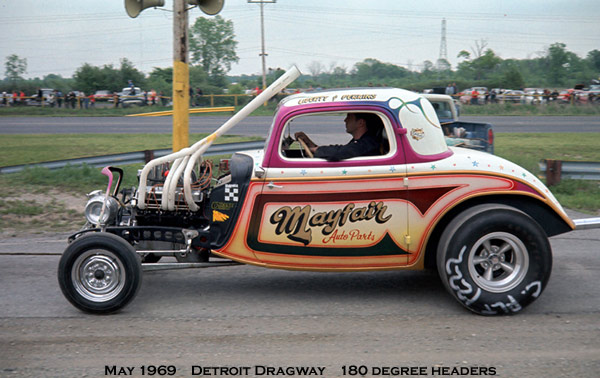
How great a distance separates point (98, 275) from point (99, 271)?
37 mm

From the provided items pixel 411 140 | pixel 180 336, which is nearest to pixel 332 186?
pixel 411 140

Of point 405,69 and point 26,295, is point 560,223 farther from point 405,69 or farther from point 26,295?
point 405,69

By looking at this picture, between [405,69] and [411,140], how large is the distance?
60.6m

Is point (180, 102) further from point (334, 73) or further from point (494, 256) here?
point (334, 73)

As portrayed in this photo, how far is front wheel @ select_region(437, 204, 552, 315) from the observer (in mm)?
4973

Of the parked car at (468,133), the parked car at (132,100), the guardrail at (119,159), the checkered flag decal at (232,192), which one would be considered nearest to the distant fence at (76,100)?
the parked car at (132,100)

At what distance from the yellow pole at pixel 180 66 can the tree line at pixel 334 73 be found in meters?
34.9

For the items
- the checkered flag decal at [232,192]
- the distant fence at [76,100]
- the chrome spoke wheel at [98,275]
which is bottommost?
the chrome spoke wheel at [98,275]

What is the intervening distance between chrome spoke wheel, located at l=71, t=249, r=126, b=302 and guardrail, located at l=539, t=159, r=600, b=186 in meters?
8.36

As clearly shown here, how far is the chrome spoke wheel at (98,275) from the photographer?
203 inches

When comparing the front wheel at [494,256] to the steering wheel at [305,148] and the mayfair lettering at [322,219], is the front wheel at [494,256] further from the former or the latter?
the steering wheel at [305,148]

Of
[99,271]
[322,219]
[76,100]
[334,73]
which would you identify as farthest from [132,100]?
[322,219]

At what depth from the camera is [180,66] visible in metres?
9.57

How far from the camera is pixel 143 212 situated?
558 cm
